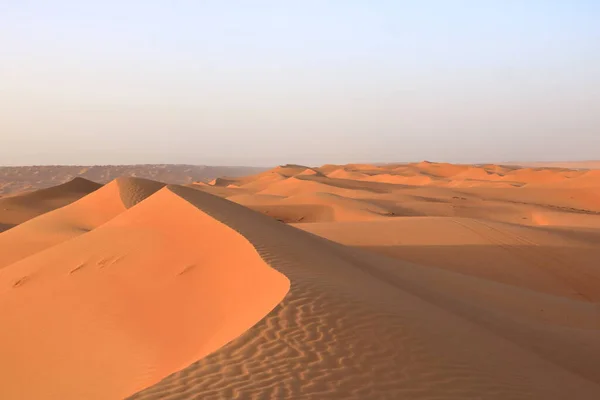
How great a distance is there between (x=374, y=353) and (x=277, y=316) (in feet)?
3.37

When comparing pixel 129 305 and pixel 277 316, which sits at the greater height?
pixel 277 316

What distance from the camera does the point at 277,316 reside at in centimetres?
516

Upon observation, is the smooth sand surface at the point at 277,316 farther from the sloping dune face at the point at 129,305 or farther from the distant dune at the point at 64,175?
the distant dune at the point at 64,175

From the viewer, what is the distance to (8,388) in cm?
620

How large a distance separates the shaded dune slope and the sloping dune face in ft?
1.68

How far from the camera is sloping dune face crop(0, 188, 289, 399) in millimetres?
5730

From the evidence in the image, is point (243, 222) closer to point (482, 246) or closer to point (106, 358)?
point (106, 358)

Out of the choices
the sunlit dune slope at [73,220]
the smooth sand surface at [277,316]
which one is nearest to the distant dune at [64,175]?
the sunlit dune slope at [73,220]

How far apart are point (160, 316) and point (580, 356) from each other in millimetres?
5520

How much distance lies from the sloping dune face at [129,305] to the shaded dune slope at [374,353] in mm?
512

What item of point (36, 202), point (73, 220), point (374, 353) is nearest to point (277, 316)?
point (374, 353)

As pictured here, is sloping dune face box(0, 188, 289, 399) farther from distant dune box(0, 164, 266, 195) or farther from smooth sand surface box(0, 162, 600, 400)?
distant dune box(0, 164, 266, 195)

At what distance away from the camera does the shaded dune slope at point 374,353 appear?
13.4ft

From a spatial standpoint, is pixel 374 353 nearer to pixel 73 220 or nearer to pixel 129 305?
pixel 129 305
